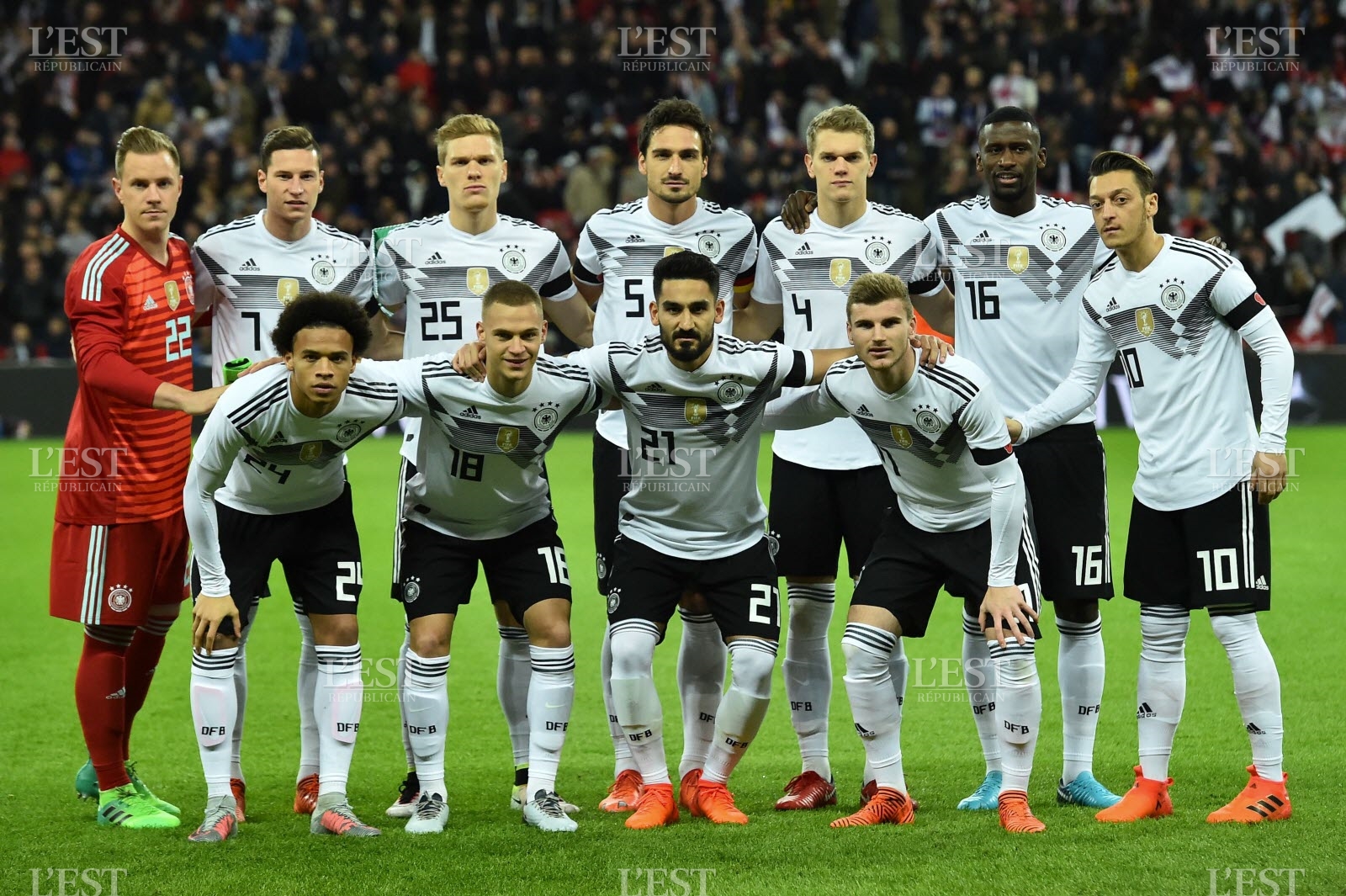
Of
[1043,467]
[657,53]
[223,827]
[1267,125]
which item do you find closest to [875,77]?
[657,53]

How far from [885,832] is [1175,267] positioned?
2.36m

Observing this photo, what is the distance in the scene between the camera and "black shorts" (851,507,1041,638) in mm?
5945

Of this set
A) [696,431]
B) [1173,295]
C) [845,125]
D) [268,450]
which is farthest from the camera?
[845,125]

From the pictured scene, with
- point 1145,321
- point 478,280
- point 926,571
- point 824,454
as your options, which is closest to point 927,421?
point 926,571

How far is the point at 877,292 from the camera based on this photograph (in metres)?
5.77

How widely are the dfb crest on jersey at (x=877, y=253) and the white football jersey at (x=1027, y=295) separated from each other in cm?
33

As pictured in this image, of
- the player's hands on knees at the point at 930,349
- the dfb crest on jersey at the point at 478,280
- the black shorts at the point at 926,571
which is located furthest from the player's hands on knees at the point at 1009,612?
the dfb crest on jersey at the point at 478,280

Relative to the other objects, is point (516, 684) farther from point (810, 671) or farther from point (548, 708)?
point (810, 671)

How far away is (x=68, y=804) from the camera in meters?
6.53

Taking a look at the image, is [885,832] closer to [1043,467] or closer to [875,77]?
[1043,467]

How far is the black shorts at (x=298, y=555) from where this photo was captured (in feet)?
19.6

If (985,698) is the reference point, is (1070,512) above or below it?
above

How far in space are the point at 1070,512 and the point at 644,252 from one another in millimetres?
2032

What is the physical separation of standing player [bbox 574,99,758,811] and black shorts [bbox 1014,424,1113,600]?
137cm
